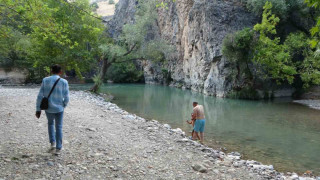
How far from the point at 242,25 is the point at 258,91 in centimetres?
840

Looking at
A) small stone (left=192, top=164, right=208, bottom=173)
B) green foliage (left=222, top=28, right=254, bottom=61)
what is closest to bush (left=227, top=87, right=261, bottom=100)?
green foliage (left=222, top=28, right=254, bottom=61)

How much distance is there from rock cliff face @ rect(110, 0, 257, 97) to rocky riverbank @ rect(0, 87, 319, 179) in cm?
2114

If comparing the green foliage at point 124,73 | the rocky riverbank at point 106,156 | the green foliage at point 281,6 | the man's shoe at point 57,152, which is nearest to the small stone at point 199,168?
the rocky riverbank at point 106,156

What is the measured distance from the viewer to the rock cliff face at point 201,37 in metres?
32.2

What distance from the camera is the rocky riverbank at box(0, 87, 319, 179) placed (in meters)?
4.72

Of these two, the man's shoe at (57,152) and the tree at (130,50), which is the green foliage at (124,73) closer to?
the tree at (130,50)

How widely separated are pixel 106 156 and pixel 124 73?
168ft

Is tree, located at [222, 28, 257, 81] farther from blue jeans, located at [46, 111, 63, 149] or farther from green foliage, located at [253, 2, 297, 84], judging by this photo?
blue jeans, located at [46, 111, 63, 149]

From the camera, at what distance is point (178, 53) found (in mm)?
46906

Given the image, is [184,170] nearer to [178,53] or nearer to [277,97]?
[277,97]

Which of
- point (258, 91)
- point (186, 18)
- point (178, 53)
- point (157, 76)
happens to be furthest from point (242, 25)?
point (157, 76)

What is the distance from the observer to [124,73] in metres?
56.3

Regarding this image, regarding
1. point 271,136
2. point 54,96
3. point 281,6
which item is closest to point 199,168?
point 54,96

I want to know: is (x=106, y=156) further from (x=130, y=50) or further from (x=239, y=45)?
(x=239, y=45)
